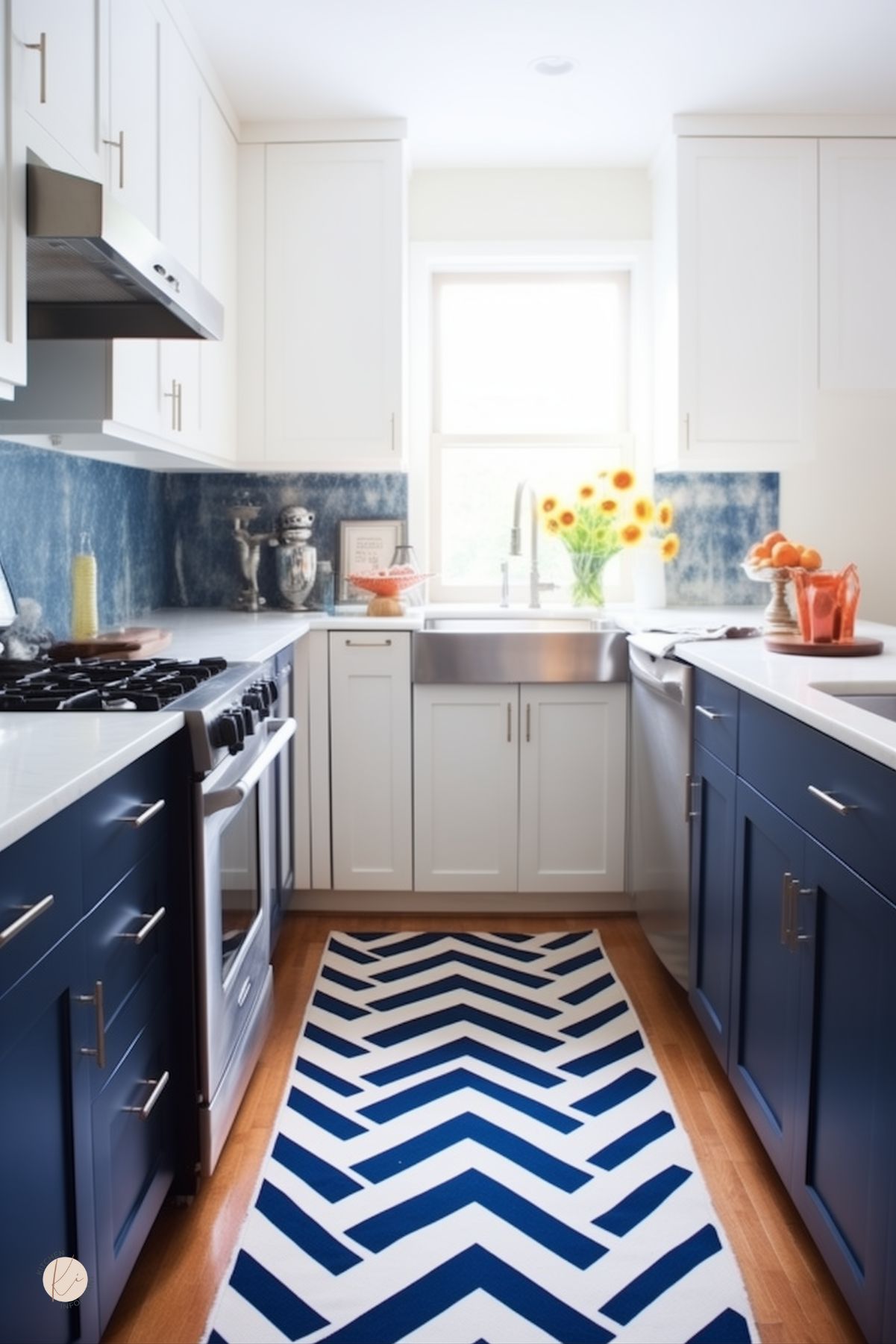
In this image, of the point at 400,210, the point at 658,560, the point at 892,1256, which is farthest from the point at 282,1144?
the point at 400,210

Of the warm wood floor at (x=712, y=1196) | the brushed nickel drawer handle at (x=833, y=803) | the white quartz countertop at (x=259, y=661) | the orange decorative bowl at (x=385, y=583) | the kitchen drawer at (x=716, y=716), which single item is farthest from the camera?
the orange decorative bowl at (x=385, y=583)

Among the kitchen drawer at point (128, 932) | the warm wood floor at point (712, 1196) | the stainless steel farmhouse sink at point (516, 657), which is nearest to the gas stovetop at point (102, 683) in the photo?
the kitchen drawer at point (128, 932)

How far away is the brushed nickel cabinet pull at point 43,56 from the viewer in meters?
1.86

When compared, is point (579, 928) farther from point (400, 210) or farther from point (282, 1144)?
point (400, 210)

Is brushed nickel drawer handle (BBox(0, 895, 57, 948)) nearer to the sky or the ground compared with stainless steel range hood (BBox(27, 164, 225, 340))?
nearer to the ground

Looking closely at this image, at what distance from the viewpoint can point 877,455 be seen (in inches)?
151

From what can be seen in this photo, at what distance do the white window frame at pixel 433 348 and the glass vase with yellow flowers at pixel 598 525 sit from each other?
0.74 feet

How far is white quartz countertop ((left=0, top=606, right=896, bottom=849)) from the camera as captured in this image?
1312 millimetres

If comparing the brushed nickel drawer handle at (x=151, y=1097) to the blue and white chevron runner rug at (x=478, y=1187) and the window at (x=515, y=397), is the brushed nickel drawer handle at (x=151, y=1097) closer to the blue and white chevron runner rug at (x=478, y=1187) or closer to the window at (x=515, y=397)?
the blue and white chevron runner rug at (x=478, y=1187)

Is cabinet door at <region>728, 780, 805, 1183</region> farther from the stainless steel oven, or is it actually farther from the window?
the window

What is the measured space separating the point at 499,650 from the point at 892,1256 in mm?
2210

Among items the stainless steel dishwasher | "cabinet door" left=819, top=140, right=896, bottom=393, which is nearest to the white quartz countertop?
the stainless steel dishwasher

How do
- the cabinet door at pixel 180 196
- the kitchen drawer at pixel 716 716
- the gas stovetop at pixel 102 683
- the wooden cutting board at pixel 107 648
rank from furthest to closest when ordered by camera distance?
the cabinet door at pixel 180 196
the wooden cutting board at pixel 107 648
the kitchen drawer at pixel 716 716
the gas stovetop at pixel 102 683

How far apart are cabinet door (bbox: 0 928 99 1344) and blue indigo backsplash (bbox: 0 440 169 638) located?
1418mm
